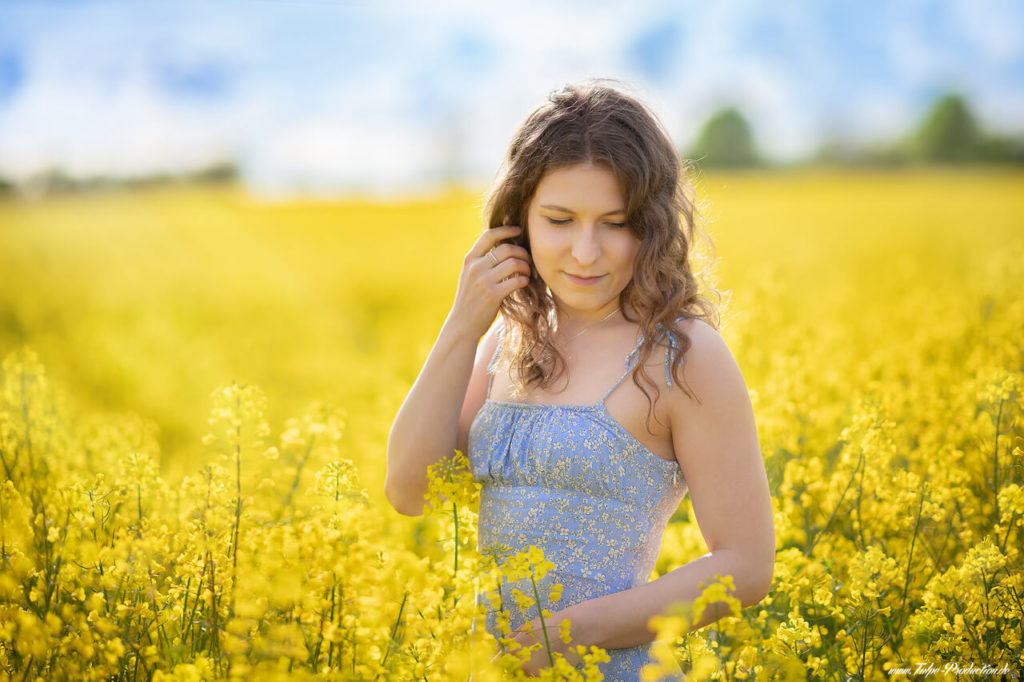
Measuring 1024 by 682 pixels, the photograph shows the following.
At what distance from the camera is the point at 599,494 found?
172 cm

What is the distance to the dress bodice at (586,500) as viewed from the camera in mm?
1688

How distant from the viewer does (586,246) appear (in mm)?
1698

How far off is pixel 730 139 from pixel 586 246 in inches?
1826

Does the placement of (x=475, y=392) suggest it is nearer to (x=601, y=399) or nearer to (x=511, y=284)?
(x=511, y=284)

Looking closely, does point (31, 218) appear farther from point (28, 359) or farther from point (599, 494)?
point (599, 494)

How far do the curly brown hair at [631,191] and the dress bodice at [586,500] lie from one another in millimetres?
90

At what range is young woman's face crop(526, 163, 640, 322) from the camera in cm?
171

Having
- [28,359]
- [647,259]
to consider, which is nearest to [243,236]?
[28,359]

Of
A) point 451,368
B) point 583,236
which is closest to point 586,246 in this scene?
point 583,236

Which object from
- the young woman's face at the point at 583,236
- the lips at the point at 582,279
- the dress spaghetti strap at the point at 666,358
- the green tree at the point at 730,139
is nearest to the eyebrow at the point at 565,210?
the young woman's face at the point at 583,236

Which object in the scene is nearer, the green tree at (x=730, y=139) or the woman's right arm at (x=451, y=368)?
the woman's right arm at (x=451, y=368)

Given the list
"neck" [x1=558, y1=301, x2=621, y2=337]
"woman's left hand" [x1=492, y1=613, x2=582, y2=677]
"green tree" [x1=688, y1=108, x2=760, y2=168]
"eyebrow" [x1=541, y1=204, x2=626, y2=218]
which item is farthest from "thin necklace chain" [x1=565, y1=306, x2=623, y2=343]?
"green tree" [x1=688, y1=108, x2=760, y2=168]

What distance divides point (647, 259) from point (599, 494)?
0.48m

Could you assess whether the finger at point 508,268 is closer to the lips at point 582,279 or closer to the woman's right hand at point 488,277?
the woman's right hand at point 488,277
